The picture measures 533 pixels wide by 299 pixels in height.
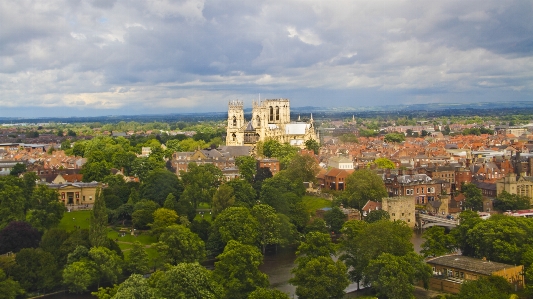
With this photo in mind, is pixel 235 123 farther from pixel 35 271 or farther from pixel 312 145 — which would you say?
pixel 35 271

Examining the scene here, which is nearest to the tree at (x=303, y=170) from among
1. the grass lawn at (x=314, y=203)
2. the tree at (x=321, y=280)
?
the grass lawn at (x=314, y=203)

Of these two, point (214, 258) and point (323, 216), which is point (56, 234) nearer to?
point (214, 258)

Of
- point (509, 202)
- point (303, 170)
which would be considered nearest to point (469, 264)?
point (509, 202)

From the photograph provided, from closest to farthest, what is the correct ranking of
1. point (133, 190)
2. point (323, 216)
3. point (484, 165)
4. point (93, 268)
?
point (93, 268) < point (323, 216) < point (133, 190) < point (484, 165)

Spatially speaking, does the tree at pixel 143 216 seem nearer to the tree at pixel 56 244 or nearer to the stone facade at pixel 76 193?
the tree at pixel 56 244

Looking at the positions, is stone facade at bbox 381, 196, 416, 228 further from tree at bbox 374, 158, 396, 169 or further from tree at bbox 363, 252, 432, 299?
tree at bbox 374, 158, 396, 169

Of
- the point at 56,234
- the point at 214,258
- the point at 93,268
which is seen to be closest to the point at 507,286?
the point at 214,258
